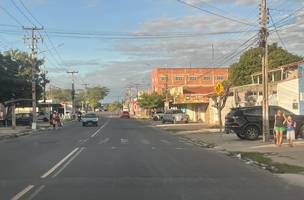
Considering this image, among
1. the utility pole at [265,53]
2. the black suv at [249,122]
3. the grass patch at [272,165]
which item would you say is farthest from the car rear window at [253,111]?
the grass patch at [272,165]

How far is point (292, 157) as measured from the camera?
2114 cm

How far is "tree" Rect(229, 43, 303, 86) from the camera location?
82488 mm

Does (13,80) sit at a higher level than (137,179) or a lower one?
higher

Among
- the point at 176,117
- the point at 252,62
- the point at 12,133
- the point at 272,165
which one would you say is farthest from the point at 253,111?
the point at 252,62

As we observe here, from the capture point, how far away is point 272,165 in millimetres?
18438

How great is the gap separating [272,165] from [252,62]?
70.0 metres

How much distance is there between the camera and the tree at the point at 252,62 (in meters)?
82.5

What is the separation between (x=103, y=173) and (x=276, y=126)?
43.7 ft

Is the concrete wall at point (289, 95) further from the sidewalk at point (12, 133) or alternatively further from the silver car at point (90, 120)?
the silver car at point (90, 120)

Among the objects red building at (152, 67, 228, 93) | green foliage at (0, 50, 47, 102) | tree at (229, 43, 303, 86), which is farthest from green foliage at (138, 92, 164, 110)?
red building at (152, 67, 228, 93)

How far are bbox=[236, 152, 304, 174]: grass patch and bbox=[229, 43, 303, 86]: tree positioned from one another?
61.9m

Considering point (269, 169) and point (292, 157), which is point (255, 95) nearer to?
point (292, 157)

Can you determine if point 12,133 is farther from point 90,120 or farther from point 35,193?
point 35,193

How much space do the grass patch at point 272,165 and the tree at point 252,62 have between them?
61.9m
